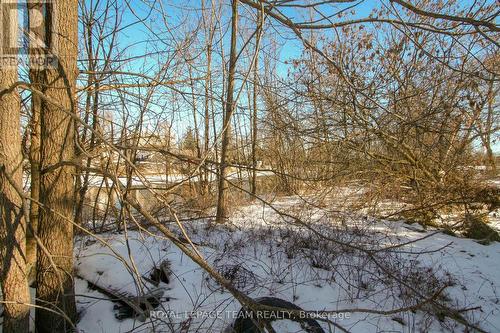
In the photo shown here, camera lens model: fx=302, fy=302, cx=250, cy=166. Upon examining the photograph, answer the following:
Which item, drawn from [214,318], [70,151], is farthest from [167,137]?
[214,318]

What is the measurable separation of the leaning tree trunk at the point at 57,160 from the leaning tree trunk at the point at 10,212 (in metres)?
0.15

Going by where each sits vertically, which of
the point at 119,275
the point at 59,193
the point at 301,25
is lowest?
the point at 119,275

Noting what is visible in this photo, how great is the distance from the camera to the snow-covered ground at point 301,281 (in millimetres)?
2424

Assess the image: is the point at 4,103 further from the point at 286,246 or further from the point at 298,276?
the point at 286,246

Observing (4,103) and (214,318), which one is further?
(214,318)

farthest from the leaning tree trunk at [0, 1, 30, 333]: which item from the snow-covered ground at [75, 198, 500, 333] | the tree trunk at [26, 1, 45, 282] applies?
the snow-covered ground at [75, 198, 500, 333]

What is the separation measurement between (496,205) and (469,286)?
308cm

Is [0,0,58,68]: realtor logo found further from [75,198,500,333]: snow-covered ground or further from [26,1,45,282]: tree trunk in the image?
[75,198,500,333]: snow-covered ground

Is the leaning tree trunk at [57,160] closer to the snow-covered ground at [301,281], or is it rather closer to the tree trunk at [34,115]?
the tree trunk at [34,115]

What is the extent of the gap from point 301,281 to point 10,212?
8.23ft

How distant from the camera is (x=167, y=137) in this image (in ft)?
13.4

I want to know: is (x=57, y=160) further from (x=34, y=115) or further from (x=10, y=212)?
(x=34, y=115)

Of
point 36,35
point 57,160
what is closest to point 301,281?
point 57,160

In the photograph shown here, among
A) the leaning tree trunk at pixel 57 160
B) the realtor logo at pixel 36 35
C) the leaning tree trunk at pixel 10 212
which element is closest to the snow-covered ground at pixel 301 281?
the leaning tree trunk at pixel 57 160
